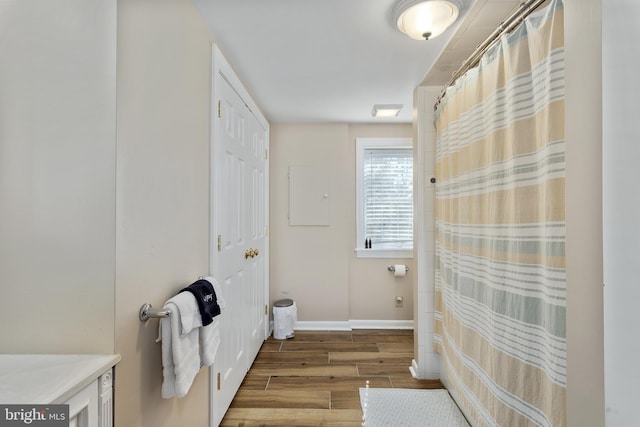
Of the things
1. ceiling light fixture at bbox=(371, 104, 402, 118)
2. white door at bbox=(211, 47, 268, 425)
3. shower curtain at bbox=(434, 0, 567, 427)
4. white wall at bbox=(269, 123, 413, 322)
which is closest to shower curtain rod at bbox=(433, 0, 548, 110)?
shower curtain at bbox=(434, 0, 567, 427)

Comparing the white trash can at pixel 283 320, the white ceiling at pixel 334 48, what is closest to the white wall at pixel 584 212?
the white ceiling at pixel 334 48

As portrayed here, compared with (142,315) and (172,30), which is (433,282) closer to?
(142,315)

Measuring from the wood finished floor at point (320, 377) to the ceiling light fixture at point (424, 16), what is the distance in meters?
2.20

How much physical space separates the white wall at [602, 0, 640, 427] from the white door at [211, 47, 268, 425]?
152 cm

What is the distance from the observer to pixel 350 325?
10.2 ft

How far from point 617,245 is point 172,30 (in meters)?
1.58

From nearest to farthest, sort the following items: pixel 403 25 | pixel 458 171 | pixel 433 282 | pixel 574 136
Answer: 1. pixel 574 136
2. pixel 403 25
3. pixel 458 171
4. pixel 433 282

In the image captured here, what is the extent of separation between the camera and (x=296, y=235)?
310 cm

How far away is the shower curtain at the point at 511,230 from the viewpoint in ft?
3.25

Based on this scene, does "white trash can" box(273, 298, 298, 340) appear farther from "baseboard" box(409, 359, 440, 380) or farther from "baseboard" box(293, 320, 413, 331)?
"baseboard" box(409, 359, 440, 380)

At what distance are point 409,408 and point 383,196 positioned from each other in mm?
1967

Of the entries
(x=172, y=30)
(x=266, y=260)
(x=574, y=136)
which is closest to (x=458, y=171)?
(x=574, y=136)

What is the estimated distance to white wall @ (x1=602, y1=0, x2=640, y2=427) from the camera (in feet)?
1.86

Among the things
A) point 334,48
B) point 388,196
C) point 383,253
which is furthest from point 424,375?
point 334,48
